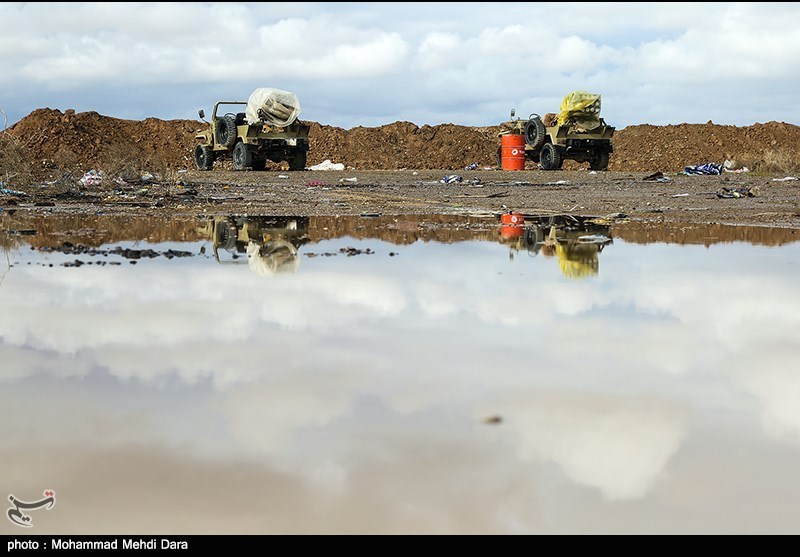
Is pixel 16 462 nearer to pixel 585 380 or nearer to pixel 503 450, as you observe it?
pixel 503 450

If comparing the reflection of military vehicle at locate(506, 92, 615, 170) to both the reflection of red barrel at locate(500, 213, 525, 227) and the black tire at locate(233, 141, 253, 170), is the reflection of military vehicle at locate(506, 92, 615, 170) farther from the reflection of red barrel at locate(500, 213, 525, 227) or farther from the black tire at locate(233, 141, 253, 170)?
the reflection of red barrel at locate(500, 213, 525, 227)

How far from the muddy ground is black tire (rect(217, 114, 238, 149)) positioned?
5808 mm

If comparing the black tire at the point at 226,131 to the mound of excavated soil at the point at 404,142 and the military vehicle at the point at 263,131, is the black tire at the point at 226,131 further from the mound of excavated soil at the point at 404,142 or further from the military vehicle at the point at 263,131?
the mound of excavated soil at the point at 404,142

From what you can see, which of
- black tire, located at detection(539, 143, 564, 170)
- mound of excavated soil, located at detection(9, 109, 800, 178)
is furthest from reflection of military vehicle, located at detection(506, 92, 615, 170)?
mound of excavated soil, located at detection(9, 109, 800, 178)

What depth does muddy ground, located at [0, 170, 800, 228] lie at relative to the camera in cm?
1325

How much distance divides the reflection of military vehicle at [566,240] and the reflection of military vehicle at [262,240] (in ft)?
7.22

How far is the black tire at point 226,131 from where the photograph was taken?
28094 mm

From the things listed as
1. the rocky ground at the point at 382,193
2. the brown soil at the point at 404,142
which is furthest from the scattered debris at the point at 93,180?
the brown soil at the point at 404,142

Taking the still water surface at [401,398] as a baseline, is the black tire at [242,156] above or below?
above

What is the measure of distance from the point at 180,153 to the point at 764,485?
177 ft

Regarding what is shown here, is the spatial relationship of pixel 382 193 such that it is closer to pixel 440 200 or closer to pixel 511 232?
pixel 440 200

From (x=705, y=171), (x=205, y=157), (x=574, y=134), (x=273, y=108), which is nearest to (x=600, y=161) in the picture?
(x=574, y=134)

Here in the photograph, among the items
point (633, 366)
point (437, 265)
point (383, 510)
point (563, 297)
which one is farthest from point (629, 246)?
point (383, 510)

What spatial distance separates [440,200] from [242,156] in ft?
42.7
